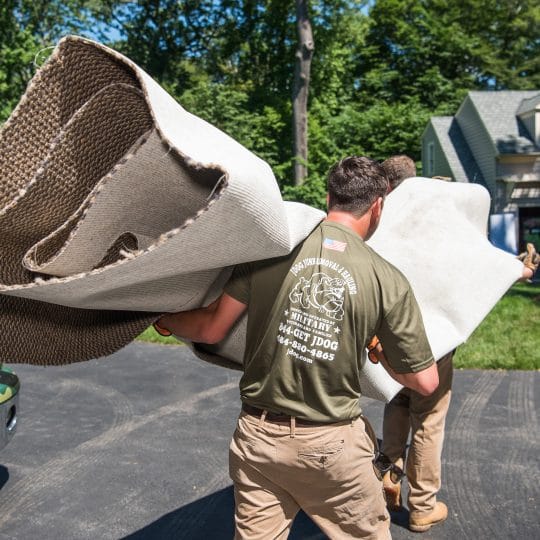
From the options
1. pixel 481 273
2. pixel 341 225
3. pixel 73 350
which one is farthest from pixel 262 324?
pixel 481 273

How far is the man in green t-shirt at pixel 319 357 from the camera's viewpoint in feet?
7.89

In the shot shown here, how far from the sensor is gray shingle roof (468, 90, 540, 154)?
2402 cm

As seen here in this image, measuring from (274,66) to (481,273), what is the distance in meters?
29.2

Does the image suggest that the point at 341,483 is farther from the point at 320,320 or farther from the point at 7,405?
the point at 7,405

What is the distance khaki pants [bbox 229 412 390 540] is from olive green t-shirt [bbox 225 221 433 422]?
9cm

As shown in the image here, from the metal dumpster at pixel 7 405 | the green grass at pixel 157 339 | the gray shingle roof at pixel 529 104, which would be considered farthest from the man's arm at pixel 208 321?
the gray shingle roof at pixel 529 104

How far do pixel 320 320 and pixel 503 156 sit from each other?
23.3 m

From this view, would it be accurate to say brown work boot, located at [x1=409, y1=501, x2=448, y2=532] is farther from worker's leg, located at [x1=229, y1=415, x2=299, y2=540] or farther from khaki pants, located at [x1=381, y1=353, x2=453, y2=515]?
worker's leg, located at [x1=229, y1=415, x2=299, y2=540]

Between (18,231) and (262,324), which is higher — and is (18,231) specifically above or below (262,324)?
above

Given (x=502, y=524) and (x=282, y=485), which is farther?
(x=502, y=524)

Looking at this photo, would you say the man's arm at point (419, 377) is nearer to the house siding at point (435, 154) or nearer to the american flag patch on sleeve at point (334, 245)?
the american flag patch on sleeve at point (334, 245)

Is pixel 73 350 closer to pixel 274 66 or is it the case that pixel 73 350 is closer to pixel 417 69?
pixel 274 66

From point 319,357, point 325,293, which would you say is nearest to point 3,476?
point 319,357

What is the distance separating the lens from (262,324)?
2.47 meters
